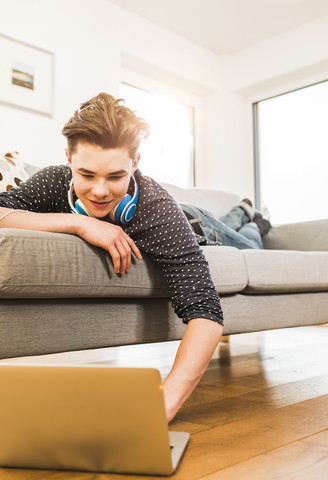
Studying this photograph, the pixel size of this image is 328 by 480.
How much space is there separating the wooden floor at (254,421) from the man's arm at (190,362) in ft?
0.27

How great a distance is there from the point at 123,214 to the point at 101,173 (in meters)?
0.13

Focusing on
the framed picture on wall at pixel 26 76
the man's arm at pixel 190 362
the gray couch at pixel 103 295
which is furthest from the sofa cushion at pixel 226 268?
the framed picture on wall at pixel 26 76

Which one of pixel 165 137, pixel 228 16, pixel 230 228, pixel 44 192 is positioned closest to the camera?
pixel 44 192

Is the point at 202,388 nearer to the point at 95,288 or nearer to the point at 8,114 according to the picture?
the point at 95,288

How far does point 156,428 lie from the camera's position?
2.15 ft

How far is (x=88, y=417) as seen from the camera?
2.17 feet

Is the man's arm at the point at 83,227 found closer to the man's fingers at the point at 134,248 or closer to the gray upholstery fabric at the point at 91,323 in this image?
the man's fingers at the point at 134,248

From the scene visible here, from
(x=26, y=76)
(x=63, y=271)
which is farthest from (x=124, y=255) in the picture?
(x=26, y=76)

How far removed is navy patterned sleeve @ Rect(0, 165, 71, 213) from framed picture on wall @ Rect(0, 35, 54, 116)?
208 cm

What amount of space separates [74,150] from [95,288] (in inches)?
12.3

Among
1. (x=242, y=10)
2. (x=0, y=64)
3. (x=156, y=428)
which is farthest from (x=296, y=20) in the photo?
(x=156, y=428)

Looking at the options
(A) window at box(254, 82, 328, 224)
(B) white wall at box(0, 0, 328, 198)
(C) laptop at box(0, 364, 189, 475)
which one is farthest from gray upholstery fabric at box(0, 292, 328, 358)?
(A) window at box(254, 82, 328, 224)

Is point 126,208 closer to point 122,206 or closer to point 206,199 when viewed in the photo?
point 122,206

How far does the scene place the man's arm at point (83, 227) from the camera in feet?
3.62
